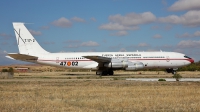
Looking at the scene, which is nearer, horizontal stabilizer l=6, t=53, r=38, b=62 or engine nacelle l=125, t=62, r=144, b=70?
engine nacelle l=125, t=62, r=144, b=70

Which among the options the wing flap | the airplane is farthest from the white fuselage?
Result: the wing flap

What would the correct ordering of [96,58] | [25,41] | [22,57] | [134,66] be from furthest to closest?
[25,41] → [22,57] → [96,58] → [134,66]

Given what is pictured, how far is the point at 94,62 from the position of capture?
161 ft

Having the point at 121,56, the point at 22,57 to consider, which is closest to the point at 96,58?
the point at 121,56

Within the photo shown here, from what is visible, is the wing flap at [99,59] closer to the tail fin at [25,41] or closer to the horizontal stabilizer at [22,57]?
the horizontal stabilizer at [22,57]

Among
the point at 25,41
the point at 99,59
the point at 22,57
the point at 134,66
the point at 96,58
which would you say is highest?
the point at 25,41

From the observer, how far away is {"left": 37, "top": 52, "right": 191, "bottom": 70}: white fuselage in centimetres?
4825

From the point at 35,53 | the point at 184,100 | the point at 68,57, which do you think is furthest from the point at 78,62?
the point at 184,100

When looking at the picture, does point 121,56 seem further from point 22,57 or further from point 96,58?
point 22,57

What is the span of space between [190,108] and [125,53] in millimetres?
35832

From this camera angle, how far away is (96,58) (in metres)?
46.4

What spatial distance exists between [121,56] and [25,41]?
15326 mm

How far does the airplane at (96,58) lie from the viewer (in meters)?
46.9

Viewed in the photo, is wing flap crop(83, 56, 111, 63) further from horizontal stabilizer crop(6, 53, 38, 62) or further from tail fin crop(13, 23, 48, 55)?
tail fin crop(13, 23, 48, 55)
